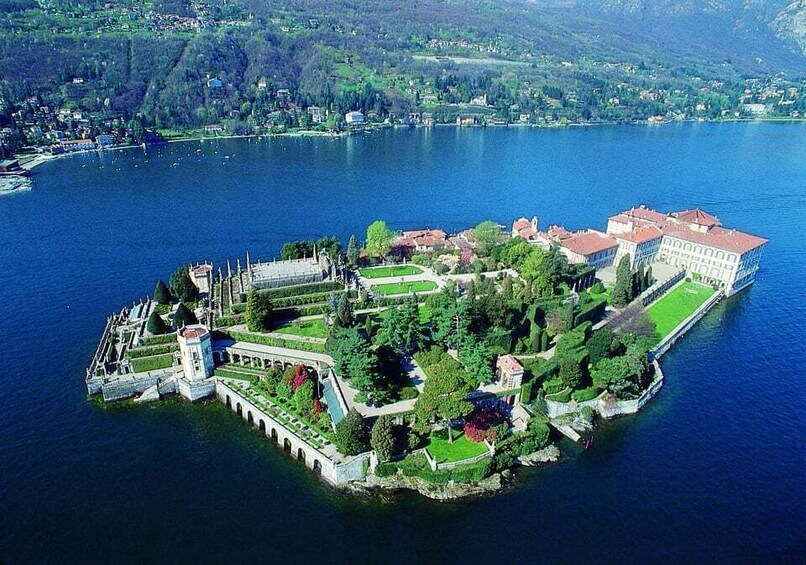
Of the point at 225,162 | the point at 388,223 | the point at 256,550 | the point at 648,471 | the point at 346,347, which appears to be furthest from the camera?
the point at 225,162

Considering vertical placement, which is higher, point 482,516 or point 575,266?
point 575,266

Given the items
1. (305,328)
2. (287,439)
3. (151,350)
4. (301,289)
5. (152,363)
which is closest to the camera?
(287,439)

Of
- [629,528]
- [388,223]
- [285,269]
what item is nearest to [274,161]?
[388,223]

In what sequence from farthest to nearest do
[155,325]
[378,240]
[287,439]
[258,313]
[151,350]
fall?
[378,240]
[155,325]
[258,313]
[151,350]
[287,439]

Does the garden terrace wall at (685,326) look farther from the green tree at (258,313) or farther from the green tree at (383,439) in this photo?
the green tree at (258,313)

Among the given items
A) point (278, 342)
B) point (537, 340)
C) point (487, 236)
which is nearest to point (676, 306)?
point (537, 340)

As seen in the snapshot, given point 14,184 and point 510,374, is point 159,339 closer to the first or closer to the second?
point 510,374

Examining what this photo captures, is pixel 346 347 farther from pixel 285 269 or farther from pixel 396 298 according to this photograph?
pixel 285 269
